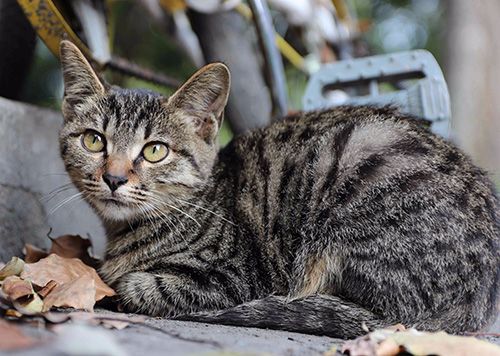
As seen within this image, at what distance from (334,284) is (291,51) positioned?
299 cm

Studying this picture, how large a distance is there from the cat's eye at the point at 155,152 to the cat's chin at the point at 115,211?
219 millimetres

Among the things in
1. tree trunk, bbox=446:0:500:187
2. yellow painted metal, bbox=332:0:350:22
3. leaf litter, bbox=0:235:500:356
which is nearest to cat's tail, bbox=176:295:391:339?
leaf litter, bbox=0:235:500:356

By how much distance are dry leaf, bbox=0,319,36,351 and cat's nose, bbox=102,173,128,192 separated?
34.3 inches

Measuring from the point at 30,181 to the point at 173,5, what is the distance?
1.57 metres

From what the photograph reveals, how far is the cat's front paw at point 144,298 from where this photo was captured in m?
2.38

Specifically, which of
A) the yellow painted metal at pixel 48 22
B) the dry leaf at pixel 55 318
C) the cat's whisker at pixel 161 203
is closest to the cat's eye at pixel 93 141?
the cat's whisker at pixel 161 203

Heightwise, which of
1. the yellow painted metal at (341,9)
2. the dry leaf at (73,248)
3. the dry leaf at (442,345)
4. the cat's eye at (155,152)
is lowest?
the dry leaf at (442,345)

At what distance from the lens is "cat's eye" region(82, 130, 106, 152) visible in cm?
254

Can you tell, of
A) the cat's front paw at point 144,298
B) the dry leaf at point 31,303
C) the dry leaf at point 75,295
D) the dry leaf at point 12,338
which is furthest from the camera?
the cat's front paw at point 144,298

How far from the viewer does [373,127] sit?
259cm

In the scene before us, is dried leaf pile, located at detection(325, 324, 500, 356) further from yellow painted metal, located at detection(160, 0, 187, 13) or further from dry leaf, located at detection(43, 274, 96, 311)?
yellow painted metal, located at detection(160, 0, 187, 13)

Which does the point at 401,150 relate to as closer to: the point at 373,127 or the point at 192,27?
the point at 373,127

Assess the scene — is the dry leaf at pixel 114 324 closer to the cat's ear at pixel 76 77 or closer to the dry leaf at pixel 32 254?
the dry leaf at pixel 32 254

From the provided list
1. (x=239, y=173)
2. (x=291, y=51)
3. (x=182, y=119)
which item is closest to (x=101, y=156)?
(x=182, y=119)
